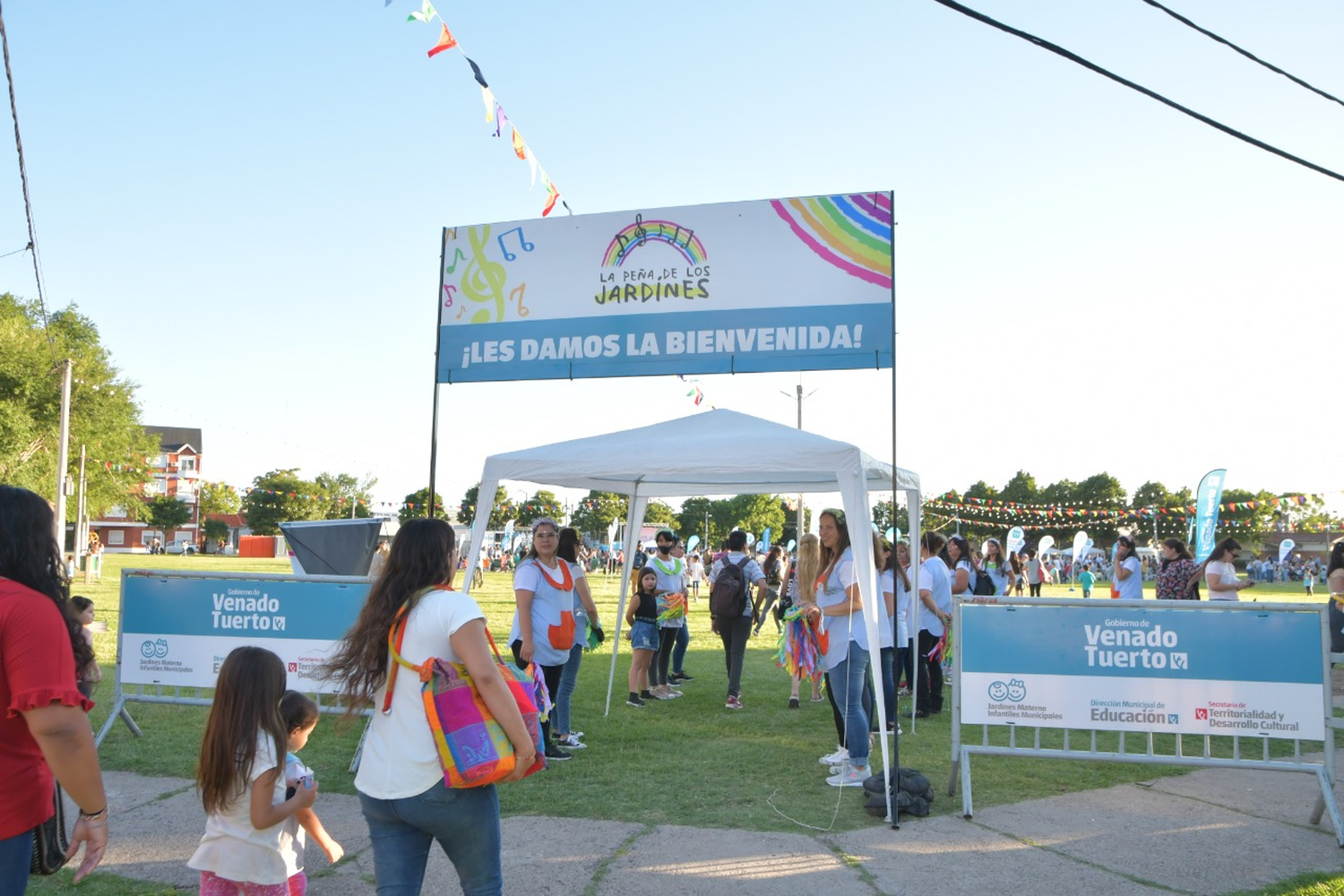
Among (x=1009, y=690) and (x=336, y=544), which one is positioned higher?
(x=336, y=544)

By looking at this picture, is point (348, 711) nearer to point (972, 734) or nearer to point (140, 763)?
point (140, 763)

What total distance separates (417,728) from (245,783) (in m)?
0.72

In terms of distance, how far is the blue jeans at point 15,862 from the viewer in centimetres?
226

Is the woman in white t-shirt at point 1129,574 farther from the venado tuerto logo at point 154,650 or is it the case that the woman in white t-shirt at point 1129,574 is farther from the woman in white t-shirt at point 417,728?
the woman in white t-shirt at point 417,728

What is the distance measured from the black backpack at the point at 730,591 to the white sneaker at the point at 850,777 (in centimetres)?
348

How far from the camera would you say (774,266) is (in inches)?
320

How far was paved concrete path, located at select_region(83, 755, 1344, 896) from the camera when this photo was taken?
463 cm

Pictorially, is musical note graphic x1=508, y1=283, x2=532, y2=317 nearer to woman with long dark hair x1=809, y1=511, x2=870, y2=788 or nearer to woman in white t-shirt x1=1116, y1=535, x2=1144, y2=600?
woman with long dark hair x1=809, y1=511, x2=870, y2=788

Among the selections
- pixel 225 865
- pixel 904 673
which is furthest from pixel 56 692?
pixel 904 673

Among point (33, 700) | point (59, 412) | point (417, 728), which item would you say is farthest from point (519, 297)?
point (59, 412)

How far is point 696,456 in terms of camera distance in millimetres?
6930

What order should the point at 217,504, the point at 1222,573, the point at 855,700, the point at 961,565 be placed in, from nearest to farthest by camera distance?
the point at 855,700, the point at 1222,573, the point at 961,565, the point at 217,504

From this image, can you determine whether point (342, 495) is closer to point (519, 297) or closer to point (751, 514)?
point (751, 514)

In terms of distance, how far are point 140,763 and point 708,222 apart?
19.3 ft
